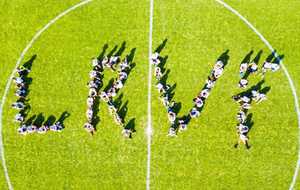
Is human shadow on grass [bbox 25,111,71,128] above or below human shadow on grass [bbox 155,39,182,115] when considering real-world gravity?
below

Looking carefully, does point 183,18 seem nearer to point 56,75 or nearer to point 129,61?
point 129,61

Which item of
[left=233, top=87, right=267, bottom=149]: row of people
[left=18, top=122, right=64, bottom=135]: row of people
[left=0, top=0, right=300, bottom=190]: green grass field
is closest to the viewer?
[left=0, top=0, right=300, bottom=190]: green grass field

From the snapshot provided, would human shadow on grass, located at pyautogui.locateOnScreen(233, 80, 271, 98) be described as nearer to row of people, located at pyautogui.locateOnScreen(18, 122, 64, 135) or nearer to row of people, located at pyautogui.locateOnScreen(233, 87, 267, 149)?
row of people, located at pyautogui.locateOnScreen(233, 87, 267, 149)

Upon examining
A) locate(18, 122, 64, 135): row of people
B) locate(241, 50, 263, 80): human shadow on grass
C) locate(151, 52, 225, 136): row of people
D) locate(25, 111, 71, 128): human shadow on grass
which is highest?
locate(241, 50, 263, 80): human shadow on grass

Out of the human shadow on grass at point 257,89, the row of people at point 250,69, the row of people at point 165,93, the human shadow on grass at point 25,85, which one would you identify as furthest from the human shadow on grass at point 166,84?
the human shadow on grass at point 25,85

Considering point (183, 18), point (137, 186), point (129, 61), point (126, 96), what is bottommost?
point (137, 186)

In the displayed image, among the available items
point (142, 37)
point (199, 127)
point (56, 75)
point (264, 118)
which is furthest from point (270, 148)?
point (56, 75)

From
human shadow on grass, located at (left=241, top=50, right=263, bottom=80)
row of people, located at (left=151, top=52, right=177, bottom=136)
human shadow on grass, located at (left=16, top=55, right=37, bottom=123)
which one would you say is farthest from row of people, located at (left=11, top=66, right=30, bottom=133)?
human shadow on grass, located at (left=241, top=50, right=263, bottom=80)

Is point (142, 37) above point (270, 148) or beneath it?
above

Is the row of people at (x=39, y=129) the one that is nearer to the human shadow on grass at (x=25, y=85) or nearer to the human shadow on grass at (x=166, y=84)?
the human shadow on grass at (x=25, y=85)
